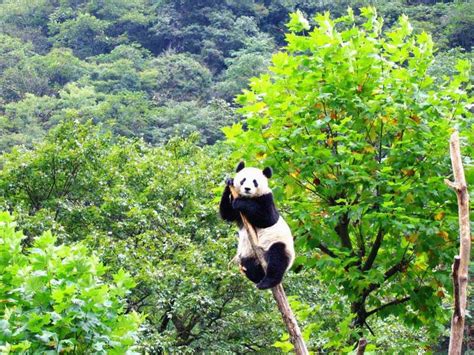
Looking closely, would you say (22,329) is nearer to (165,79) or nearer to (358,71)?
(358,71)

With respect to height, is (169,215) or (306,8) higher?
(169,215)

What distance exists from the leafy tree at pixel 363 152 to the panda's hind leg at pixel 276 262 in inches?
53.7

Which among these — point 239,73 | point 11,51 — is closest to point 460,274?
point 239,73

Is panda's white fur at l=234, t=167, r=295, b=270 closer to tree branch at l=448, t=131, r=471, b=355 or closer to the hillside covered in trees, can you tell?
the hillside covered in trees

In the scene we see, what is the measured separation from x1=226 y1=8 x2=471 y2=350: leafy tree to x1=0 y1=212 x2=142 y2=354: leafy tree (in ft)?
9.88

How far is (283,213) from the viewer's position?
9.03 meters

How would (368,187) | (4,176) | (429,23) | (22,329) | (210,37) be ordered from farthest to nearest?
1. (210,37)
2. (429,23)
3. (4,176)
4. (368,187)
5. (22,329)

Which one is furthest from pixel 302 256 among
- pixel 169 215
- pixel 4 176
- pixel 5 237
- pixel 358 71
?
pixel 4 176

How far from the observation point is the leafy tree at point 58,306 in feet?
16.7

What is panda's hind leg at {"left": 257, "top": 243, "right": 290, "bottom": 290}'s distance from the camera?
630cm

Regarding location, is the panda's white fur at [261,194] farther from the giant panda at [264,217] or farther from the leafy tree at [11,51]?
the leafy tree at [11,51]

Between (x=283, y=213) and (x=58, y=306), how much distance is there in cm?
441

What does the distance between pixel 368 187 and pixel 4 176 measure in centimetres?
1115

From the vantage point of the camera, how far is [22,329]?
197 inches
